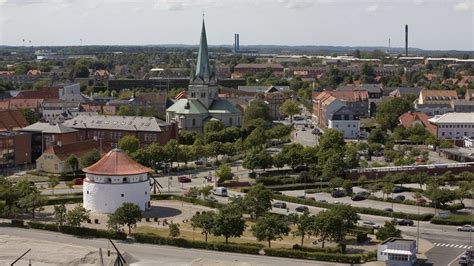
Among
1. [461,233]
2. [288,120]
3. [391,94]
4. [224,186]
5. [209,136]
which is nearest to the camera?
[461,233]

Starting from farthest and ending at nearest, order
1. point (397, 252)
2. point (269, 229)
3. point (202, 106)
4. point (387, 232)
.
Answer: point (202, 106) < point (387, 232) < point (269, 229) < point (397, 252)

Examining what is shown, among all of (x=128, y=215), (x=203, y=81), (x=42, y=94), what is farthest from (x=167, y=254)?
→ (x=42, y=94)

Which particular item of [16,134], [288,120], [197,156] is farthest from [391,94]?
[16,134]

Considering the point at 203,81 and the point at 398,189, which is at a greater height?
the point at 203,81

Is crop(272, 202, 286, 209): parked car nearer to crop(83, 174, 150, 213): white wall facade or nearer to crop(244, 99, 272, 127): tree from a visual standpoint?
crop(83, 174, 150, 213): white wall facade

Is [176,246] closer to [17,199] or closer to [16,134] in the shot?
[17,199]

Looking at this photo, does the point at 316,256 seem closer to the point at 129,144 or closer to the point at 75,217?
the point at 75,217
